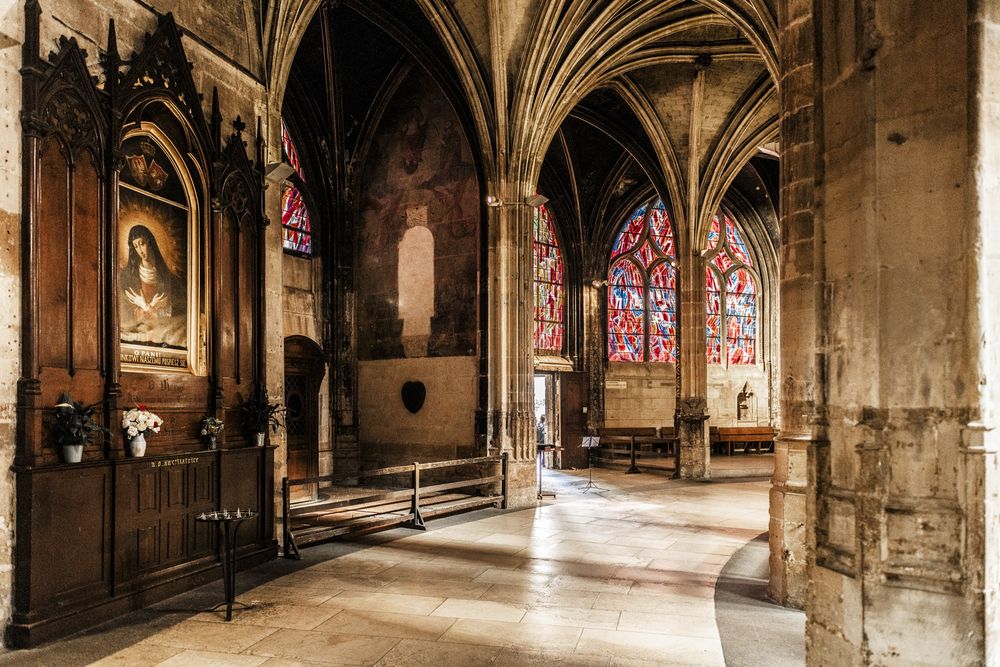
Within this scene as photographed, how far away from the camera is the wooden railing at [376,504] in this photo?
8.41 m

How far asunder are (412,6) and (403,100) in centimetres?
228

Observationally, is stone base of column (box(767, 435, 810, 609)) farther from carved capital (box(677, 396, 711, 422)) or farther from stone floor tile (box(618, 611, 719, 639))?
carved capital (box(677, 396, 711, 422))

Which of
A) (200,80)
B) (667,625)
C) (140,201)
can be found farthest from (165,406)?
(667,625)

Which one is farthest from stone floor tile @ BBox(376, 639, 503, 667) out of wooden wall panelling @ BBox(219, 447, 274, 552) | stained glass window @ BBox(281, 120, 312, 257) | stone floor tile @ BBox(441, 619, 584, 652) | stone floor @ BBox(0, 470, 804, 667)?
stained glass window @ BBox(281, 120, 312, 257)

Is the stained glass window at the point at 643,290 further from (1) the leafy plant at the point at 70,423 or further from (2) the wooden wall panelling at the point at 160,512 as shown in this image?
(1) the leafy plant at the point at 70,423

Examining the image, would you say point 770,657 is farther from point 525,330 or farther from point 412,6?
point 412,6

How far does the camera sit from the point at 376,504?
37.8ft

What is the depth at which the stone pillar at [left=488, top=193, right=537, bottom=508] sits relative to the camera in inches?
505

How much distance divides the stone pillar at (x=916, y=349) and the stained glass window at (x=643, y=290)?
1912 centimetres

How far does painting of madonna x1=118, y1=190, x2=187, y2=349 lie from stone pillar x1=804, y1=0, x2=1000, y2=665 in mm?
5794

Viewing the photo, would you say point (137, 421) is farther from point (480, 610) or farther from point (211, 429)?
point (480, 610)

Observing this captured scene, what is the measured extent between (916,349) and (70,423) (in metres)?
5.59

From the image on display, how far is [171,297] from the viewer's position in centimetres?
700

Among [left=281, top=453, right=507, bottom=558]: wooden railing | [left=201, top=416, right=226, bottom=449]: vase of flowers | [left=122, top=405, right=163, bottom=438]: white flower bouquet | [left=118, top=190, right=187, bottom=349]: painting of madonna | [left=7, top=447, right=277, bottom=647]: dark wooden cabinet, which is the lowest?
[left=281, top=453, right=507, bottom=558]: wooden railing
